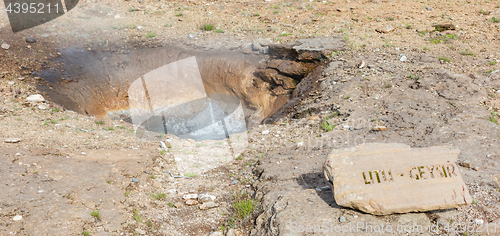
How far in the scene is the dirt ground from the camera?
3020 mm

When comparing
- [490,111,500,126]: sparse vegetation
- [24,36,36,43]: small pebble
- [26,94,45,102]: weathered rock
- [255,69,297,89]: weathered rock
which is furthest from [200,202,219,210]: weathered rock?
[24,36,36,43]: small pebble

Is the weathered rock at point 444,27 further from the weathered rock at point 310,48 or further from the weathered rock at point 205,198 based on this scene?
the weathered rock at point 205,198

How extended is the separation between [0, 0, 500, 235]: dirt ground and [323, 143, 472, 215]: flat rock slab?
18 cm

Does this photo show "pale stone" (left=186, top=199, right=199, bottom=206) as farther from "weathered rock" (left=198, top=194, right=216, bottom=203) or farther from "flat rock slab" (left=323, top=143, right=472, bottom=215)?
"flat rock slab" (left=323, top=143, right=472, bottom=215)

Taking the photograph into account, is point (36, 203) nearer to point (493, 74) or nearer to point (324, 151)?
point (324, 151)

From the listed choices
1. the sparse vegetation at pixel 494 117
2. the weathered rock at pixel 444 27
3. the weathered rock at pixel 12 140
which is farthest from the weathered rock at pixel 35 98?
the weathered rock at pixel 444 27

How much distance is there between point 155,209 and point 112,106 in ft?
14.6

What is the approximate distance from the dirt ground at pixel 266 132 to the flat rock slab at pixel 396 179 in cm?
18

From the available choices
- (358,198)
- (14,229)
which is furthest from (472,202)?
(14,229)

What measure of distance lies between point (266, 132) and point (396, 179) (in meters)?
2.53

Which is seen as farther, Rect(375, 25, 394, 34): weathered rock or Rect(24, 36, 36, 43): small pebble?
Rect(375, 25, 394, 34): weathered rock

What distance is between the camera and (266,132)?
16.5ft

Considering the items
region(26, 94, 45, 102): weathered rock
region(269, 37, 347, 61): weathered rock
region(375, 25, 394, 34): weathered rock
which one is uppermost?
region(375, 25, 394, 34): weathered rock

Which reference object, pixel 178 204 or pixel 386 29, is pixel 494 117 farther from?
pixel 178 204
